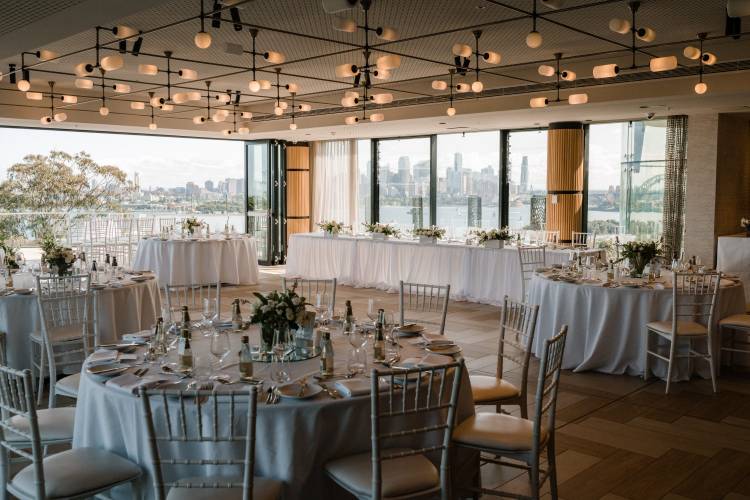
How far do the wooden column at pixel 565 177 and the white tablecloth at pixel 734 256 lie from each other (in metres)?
2.48

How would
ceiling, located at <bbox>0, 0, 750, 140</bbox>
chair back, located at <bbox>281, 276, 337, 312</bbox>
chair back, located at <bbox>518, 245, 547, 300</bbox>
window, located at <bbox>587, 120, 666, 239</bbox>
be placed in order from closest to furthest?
chair back, located at <bbox>281, 276, 337, 312</bbox> → ceiling, located at <bbox>0, 0, 750, 140</bbox> → chair back, located at <bbox>518, 245, 547, 300</bbox> → window, located at <bbox>587, 120, 666, 239</bbox>

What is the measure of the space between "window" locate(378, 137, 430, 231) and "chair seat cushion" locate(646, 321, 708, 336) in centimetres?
916

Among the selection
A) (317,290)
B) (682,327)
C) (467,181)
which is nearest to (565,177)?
(467,181)

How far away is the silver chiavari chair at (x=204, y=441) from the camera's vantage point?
2707mm

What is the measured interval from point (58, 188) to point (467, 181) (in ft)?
28.9

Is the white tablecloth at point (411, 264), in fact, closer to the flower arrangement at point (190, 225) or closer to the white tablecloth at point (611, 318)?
the flower arrangement at point (190, 225)

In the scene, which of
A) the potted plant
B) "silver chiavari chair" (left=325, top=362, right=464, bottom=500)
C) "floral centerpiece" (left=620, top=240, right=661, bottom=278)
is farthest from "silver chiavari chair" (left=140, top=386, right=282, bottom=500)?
the potted plant

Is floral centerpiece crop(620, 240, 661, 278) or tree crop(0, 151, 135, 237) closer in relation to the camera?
floral centerpiece crop(620, 240, 661, 278)

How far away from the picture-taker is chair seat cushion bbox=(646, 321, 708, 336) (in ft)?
20.3

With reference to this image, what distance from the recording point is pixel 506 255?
10.4 meters

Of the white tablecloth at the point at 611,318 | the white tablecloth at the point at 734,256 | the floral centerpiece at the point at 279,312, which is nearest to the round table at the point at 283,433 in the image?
the floral centerpiece at the point at 279,312

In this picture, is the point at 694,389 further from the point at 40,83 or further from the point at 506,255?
the point at 40,83

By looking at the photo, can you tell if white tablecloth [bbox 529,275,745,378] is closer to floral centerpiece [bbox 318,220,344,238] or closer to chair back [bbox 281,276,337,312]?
chair back [bbox 281,276,337,312]

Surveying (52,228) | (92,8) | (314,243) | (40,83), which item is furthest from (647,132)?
(52,228)
